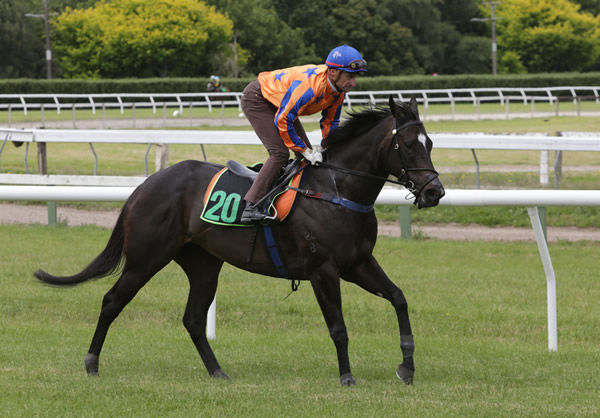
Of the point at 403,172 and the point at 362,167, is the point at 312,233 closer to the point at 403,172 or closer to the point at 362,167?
the point at 362,167

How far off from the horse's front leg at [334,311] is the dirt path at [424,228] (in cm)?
617

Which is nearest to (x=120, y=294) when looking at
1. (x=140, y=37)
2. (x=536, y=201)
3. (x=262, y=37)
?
(x=536, y=201)

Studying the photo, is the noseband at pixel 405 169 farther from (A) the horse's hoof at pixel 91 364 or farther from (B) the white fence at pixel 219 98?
(B) the white fence at pixel 219 98

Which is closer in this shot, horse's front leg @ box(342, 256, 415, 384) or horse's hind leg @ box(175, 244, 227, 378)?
horse's front leg @ box(342, 256, 415, 384)

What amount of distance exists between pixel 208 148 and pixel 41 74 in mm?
37546

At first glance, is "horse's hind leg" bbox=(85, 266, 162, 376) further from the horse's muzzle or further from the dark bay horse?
the horse's muzzle

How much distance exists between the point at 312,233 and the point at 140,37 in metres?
46.2

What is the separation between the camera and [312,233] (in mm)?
5008

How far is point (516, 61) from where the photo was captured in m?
64.5

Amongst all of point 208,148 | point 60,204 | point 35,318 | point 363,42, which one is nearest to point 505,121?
point 208,148

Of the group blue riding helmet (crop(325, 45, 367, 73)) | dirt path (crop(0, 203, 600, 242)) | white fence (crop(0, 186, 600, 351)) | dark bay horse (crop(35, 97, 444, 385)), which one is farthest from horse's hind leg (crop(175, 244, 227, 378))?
dirt path (crop(0, 203, 600, 242))

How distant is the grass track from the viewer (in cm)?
445

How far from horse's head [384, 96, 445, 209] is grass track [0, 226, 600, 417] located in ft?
3.31

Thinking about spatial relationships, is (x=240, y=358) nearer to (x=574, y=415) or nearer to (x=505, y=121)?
(x=574, y=415)
